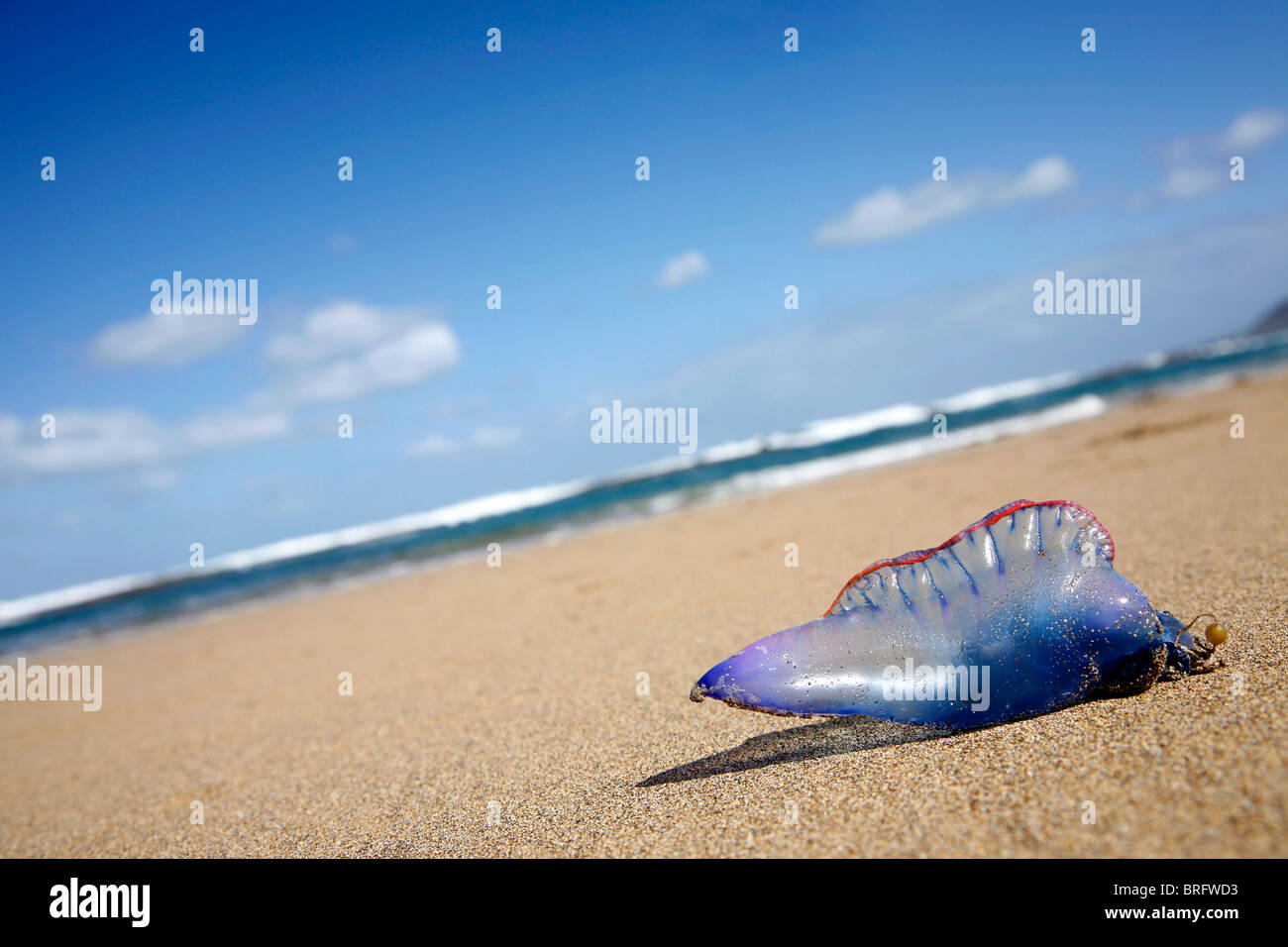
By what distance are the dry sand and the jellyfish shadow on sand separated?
0.01 meters

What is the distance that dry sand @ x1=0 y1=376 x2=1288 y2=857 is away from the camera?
176 cm

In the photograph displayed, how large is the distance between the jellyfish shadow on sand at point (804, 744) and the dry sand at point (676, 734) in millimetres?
14

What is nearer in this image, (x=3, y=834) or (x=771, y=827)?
(x=771, y=827)

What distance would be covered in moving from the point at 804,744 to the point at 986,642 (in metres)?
0.65

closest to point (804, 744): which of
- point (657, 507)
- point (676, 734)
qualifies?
point (676, 734)

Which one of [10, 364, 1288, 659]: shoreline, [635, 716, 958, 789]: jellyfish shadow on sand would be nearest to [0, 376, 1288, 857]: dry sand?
[635, 716, 958, 789]: jellyfish shadow on sand

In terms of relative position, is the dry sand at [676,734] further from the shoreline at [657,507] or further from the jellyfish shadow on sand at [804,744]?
the shoreline at [657,507]

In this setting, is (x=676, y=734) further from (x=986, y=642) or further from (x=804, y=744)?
(x=986, y=642)

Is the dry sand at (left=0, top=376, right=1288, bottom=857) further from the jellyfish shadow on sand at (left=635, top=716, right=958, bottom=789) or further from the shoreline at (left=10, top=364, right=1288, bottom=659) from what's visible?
the shoreline at (left=10, top=364, right=1288, bottom=659)

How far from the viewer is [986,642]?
2076 millimetres

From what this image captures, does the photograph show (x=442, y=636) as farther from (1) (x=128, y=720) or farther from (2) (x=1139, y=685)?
(2) (x=1139, y=685)
